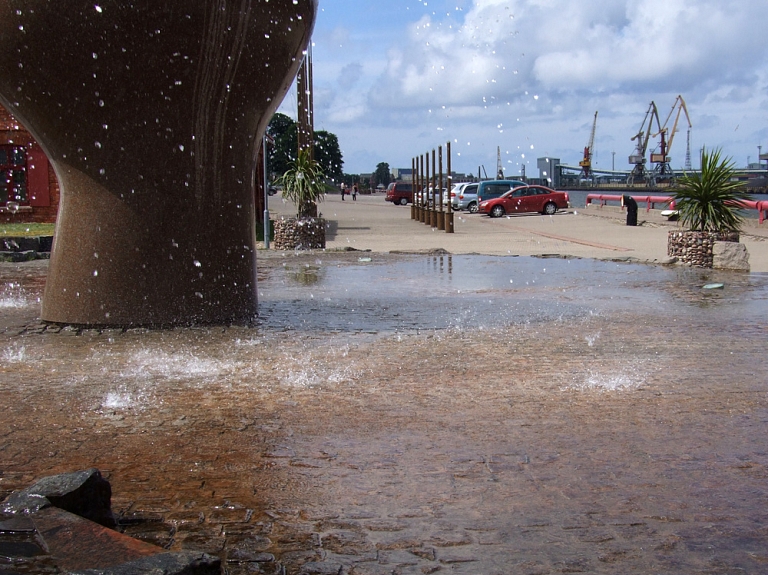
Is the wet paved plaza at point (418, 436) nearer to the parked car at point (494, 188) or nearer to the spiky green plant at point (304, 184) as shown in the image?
the spiky green plant at point (304, 184)

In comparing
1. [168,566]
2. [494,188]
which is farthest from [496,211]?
[168,566]

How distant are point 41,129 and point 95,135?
0.51m

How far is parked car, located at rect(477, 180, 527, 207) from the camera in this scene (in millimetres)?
43031

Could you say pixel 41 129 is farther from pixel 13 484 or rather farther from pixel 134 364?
pixel 13 484

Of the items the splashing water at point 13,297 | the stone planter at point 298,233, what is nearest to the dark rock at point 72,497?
the splashing water at point 13,297

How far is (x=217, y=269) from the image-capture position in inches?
296

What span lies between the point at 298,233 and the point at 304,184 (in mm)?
2002

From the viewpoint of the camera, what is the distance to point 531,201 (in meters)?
40.2

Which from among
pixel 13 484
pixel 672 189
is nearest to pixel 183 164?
pixel 13 484

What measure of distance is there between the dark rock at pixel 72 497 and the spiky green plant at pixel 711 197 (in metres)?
11.8

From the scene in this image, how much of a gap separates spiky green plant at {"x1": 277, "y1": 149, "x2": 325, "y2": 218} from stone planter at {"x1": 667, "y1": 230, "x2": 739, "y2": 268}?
8082 millimetres

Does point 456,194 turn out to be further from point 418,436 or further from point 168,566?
point 168,566

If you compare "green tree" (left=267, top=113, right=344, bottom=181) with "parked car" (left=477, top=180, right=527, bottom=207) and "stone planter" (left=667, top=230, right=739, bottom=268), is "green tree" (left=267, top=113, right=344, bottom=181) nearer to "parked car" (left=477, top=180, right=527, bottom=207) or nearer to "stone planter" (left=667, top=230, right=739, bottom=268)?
"parked car" (left=477, top=180, right=527, bottom=207)

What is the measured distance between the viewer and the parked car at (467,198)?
4664cm
